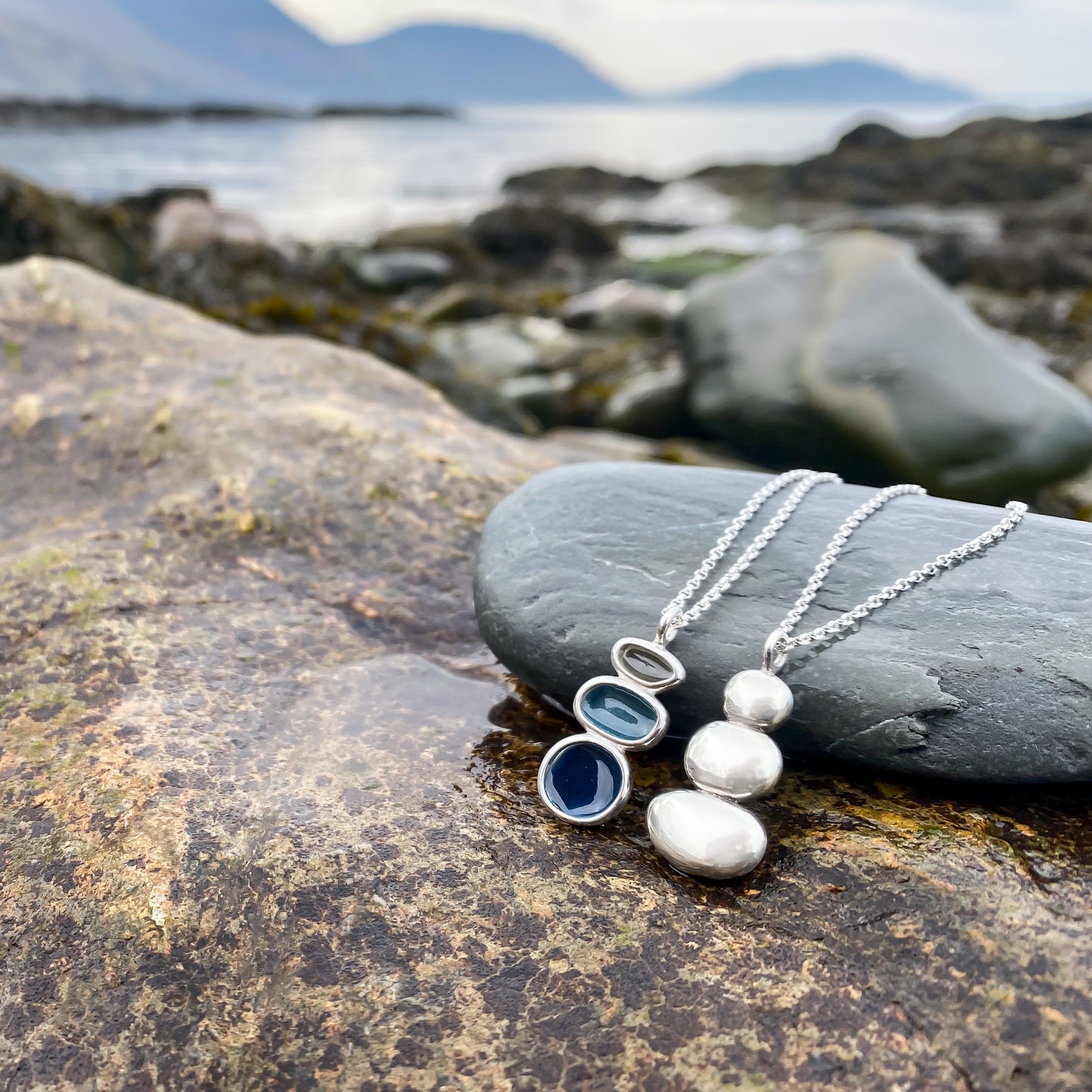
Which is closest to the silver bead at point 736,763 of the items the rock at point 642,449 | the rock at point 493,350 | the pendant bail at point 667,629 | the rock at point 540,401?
the pendant bail at point 667,629

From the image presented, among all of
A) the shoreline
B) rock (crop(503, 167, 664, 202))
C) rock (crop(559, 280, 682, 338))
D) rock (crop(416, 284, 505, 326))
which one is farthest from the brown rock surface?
the shoreline

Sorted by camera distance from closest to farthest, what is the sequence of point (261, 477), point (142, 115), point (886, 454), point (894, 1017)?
point (894, 1017)
point (261, 477)
point (886, 454)
point (142, 115)

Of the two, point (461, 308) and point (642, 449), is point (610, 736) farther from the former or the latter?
point (461, 308)

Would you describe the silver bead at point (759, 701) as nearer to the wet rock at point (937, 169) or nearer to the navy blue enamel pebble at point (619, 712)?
the navy blue enamel pebble at point (619, 712)

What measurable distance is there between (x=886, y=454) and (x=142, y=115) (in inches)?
2019

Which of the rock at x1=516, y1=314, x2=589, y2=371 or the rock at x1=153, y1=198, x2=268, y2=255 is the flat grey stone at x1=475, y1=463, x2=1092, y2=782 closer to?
the rock at x1=516, y1=314, x2=589, y2=371

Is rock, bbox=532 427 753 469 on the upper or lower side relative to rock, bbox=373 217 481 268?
upper

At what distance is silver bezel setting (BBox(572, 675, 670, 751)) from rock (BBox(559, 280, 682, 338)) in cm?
806

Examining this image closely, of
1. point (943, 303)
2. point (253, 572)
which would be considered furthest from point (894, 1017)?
point (943, 303)

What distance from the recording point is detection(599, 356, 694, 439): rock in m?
5.84

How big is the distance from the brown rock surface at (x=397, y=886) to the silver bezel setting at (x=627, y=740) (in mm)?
119

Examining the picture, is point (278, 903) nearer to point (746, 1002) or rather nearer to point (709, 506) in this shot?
point (746, 1002)

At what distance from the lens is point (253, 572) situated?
2.57 meters

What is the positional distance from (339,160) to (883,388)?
34627mm
